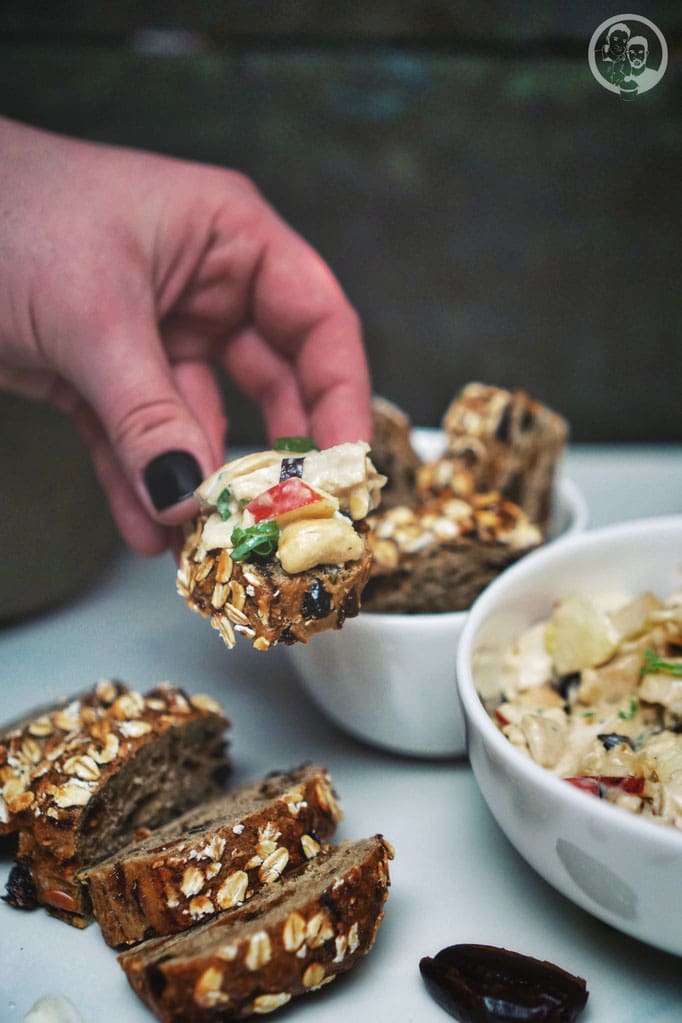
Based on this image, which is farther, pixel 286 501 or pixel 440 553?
pixel 440 553

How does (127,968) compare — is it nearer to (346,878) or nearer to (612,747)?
(346,878)

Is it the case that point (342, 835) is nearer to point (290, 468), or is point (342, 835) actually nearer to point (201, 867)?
point (201, 867)

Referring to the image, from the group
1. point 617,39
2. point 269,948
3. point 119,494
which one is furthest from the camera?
point 119,494

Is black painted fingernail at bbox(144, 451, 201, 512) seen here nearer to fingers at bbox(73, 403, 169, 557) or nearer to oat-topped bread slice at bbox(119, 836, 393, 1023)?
fingers at bbox(73, 403, 169, 557)

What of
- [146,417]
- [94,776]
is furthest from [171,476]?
[94,776]

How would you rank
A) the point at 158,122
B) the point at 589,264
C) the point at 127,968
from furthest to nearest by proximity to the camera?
the point at 589,264 < the point at 158,122 < the point at 127,968

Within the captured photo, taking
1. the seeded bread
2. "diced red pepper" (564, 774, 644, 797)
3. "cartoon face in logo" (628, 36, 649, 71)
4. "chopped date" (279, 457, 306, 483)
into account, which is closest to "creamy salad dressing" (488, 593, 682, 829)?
"diced red pepper" (564, 774, 644, 797)

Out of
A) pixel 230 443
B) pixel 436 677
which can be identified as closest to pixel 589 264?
pixel 230 443
